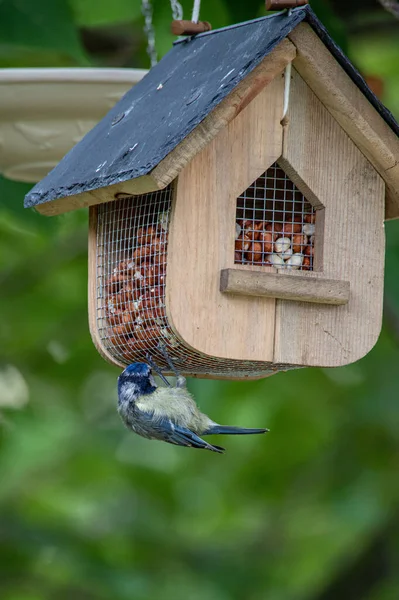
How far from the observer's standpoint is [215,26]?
17.3ft

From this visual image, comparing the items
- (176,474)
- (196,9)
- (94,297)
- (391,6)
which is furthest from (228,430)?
(176,474)

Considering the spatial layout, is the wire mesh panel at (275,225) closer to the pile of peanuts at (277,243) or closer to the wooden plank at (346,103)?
the pile of peanuts at (277,243)

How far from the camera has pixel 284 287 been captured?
374cm

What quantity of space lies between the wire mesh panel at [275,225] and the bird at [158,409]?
405mm

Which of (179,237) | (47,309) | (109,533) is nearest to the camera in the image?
(179,237)

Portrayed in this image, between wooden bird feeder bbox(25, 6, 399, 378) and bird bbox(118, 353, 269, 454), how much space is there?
0.28 feet

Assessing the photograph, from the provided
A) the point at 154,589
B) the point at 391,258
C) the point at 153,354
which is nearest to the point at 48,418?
the point at 154,589

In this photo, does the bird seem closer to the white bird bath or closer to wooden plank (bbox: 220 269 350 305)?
wooden plank (bbox: 220 269 350 305)

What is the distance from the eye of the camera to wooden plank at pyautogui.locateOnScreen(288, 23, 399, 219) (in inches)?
147

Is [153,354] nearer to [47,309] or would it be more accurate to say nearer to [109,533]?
[47,309]

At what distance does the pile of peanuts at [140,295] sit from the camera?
3.78 meters

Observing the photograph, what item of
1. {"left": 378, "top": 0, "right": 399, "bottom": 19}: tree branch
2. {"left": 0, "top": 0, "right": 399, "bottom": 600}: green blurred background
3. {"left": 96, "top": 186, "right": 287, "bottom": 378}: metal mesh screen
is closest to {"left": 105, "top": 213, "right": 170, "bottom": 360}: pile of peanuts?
{"left": 96, "top": 186, "right": 287, "bottom": 378}: metal mesh screen

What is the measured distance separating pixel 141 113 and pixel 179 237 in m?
0.48

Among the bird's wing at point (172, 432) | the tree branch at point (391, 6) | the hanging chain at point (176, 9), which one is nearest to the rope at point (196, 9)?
the hanging chain at point (176, 9)
